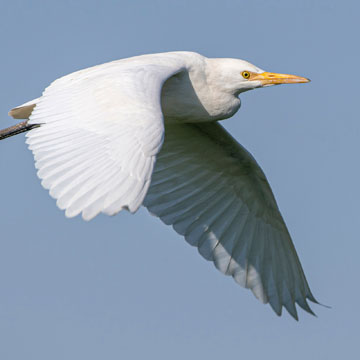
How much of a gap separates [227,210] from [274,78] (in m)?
2.30

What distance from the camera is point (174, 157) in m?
13.9

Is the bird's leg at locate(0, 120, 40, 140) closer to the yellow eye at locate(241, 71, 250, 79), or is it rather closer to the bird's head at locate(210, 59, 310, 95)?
the bird's head at locate(210, 59, 310, 95)

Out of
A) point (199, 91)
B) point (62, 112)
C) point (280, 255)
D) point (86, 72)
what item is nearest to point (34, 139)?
point (62, 112)

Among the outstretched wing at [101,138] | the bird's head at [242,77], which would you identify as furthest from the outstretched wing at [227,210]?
the outstretched wing at [101,138]

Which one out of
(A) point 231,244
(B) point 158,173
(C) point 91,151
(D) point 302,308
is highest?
(C) point 91,151

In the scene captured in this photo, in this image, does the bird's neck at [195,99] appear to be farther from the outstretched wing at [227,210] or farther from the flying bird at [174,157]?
the outstretched wing at [227,210]

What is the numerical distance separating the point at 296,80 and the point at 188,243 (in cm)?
284

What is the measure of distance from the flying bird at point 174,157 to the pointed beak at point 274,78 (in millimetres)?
14

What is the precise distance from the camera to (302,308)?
44.7 feet

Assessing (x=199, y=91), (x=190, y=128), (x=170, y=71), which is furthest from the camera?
(x=190, y=128)

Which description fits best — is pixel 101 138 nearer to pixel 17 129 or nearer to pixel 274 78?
pixel 17 129

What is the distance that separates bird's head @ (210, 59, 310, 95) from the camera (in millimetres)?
12570

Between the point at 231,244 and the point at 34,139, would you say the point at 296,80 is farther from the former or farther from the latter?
the point at 34,139

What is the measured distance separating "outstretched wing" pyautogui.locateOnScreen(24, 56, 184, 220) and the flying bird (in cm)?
1
